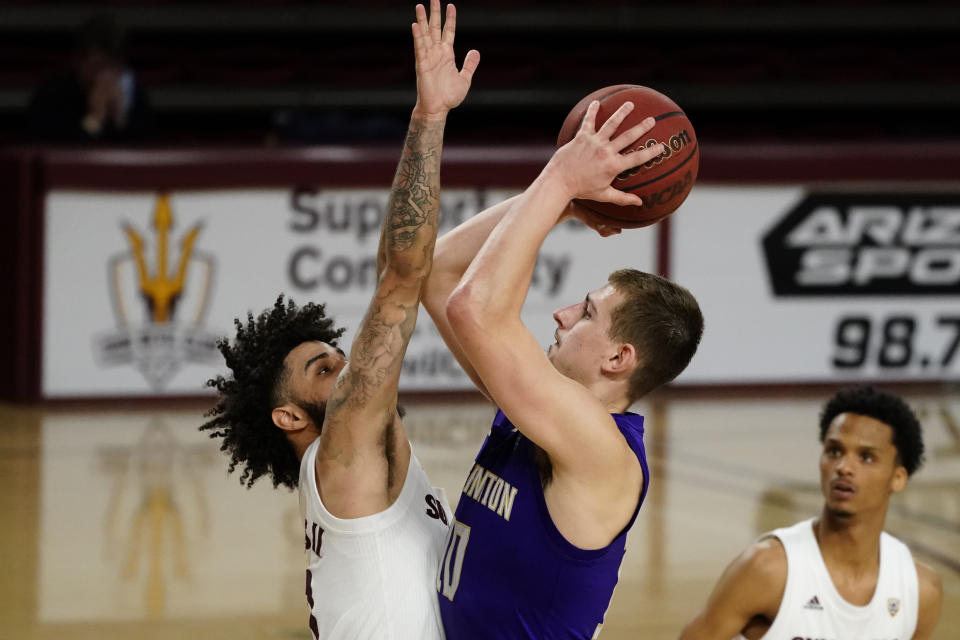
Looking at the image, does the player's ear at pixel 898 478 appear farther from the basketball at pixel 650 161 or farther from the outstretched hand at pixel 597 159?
the outstretched hand at pixel 597 159

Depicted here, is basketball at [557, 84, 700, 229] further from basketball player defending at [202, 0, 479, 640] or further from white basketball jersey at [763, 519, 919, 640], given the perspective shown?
white basketball jersey at [763, 519, 919, 640]

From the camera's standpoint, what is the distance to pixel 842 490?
4.44 meters

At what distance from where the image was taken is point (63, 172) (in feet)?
29.5

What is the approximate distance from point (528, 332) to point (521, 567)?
509 mm

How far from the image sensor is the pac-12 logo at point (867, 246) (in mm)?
9961

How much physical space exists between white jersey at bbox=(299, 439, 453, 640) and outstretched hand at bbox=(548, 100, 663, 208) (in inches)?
34.3

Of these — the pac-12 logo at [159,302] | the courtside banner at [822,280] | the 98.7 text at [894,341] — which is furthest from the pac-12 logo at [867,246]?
the pac-12 logo at [159,302]

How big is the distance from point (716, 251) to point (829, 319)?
93 cm

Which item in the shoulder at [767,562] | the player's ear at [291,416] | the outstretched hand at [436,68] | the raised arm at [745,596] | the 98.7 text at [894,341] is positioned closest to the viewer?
the outstretched hand at [436,68]

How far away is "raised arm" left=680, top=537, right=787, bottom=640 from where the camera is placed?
4.22 meters

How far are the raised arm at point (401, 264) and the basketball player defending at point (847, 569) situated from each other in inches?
58.9

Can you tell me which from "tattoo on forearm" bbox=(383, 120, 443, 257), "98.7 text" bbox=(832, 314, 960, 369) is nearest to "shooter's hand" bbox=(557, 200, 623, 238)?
"tattoo on forearm" bbox=(383, 120, 443, 257)

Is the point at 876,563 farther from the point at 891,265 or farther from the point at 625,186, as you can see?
the point at 891,265

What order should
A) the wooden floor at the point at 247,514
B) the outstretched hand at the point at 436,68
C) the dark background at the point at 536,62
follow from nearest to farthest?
the outstretched hand at the point at 436,68 → the wooden floor at the point at 247,514 → the dark background at the point at 536,62
